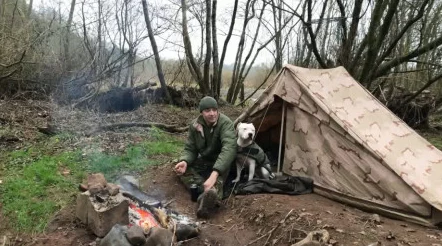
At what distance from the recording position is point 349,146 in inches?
180

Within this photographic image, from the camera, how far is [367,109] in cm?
515

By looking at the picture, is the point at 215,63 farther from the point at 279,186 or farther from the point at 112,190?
the point at 112,190

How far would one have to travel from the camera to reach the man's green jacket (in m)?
4.78

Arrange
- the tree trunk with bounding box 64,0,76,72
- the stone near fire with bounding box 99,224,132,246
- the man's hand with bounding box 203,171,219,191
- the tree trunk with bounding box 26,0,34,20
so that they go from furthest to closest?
the tree trunk with bounding box 26,0,34,20 < the tree trunk with bounding box 64,0,76,72 < the man's hand with bounding box 203,171,219,191 < the stone near fire with bounding box 99,224,132,246

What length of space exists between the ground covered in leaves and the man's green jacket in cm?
46

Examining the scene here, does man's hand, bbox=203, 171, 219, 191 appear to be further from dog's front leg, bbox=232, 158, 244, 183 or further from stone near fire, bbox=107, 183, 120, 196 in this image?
stone near fire, bbox=107, 183, 120, 196

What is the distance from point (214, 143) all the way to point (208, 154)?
21cm

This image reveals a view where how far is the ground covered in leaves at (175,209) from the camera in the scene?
3.68 metres

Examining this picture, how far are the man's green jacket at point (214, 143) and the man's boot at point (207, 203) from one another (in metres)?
0.38

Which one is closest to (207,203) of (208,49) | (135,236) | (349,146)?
(135,236)

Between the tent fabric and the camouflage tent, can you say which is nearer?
the camouflage tent

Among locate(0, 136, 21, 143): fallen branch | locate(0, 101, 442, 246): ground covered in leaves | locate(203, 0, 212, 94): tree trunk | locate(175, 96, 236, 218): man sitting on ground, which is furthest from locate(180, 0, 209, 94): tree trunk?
locate(175, 96, 236, 218): man sitting on ground

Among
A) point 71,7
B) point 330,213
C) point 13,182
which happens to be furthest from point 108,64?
point 330,213

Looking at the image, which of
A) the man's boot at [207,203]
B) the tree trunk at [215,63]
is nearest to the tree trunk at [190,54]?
the tree trunk at [215,63]
